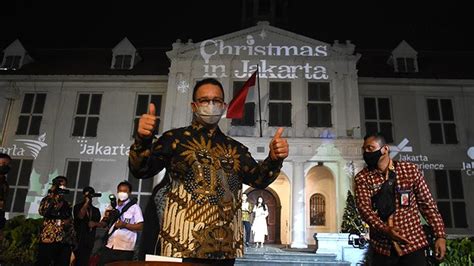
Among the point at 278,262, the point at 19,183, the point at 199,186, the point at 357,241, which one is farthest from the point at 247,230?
the point at 199,186

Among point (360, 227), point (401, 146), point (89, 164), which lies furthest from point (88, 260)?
point (401, 146)

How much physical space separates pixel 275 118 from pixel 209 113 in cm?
1367

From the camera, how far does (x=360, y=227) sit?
11.0 m

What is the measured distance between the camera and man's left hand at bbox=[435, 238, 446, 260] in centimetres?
308

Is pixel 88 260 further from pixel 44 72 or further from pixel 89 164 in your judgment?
pixel 44 72

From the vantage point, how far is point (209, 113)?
2.18 metres

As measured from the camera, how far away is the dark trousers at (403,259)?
3.05 meters

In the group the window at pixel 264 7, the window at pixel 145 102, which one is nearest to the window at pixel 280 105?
the window at pixel 145 102

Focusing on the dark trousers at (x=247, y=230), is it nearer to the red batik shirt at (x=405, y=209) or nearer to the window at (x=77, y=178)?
the window at (x=77, y=178)

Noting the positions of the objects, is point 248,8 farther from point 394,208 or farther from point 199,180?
point 199,180

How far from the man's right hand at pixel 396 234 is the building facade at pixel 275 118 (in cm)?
1127

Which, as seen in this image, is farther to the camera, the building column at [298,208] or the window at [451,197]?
the window at [451,197]

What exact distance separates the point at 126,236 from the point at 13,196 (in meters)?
13.0

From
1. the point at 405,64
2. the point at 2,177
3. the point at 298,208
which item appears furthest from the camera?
the point at 405,64
